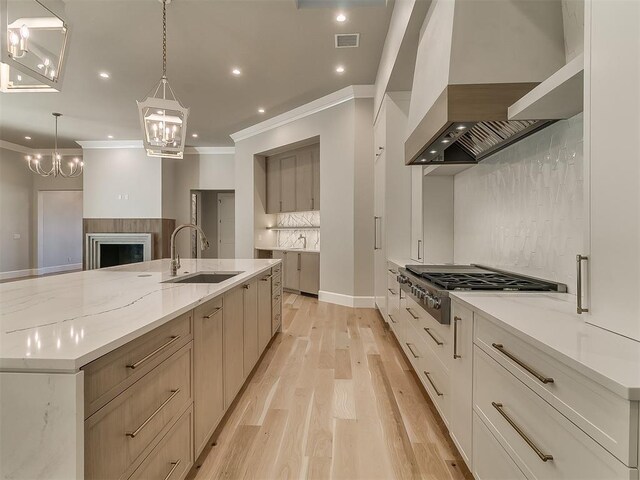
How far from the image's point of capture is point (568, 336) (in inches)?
36.6

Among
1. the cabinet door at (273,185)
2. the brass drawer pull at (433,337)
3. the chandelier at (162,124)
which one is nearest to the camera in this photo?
the brass drawer pull at (433,337)

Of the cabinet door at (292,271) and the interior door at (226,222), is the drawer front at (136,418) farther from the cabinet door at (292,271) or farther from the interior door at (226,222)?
the interior door at (226,222)

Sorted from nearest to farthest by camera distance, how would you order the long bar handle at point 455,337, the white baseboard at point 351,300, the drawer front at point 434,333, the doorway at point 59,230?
the long bar handle at point 455,337, the drawer front at point 434,333, the white baseboard at point 351,300, the doorway at point 59,230

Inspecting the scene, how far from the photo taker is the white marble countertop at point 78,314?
0.76 meters

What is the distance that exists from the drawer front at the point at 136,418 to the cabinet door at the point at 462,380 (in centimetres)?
122

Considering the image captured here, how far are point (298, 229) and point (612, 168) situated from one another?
587 cm

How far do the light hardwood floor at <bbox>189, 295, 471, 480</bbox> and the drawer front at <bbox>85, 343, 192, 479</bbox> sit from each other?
56cm

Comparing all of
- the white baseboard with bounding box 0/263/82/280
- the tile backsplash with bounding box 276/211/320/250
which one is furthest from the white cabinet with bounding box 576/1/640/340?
the white baseboard with bounding box 0/263/82/280

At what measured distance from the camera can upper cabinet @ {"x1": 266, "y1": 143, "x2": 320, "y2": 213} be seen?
5.89 m

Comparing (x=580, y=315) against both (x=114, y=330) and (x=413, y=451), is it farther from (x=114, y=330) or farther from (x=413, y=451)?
(x=114, y=330)

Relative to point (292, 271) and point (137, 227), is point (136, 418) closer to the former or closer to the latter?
point (292, 271)

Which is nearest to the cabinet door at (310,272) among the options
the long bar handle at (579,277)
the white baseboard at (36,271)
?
the long bar handle at (579,277)

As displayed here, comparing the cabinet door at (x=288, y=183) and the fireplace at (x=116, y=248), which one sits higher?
the cabinet door at (x=288, y=183)

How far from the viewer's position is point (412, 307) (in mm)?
2328
